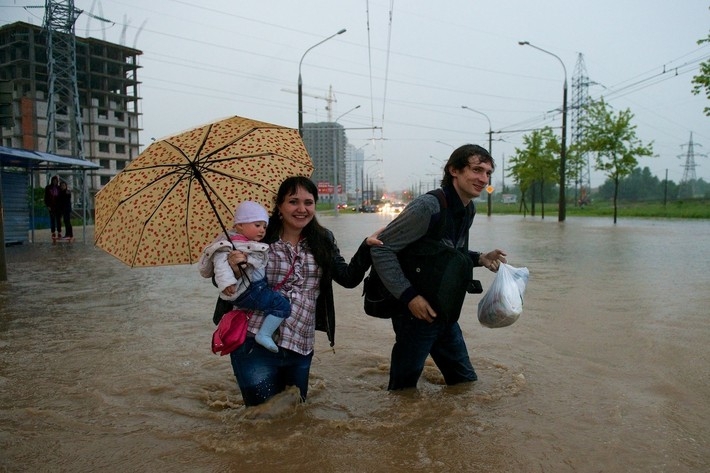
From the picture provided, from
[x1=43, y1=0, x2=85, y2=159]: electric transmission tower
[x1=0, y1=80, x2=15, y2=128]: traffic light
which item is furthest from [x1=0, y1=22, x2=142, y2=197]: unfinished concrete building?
[x1=0, y1=80, x2=15, y2=128]: traffic light

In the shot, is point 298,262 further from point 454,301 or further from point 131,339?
point 131,339

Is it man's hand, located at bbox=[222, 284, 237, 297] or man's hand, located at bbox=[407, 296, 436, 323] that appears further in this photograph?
man's hand, located at bbox=[407, 296, 436, 323]

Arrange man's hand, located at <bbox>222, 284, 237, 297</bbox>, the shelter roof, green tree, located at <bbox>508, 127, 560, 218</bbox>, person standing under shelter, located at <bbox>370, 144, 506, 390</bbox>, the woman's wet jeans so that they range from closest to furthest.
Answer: man's hand, located at <bbox>222, 284, 237, 297</bbox> < the woman's wet jeans < person standing under shelter, located at <bbox>370, 144, 506, 390</bbox> < the shelter roof < green tree, located at <bbox>508, 127, 560, 218</bbox>

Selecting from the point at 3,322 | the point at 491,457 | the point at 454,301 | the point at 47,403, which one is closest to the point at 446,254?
the point at 454,301

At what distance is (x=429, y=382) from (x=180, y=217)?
7.05 ft

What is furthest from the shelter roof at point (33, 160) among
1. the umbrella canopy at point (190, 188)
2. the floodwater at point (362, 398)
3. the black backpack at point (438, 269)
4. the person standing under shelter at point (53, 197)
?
the black backpack at point (438, 269)

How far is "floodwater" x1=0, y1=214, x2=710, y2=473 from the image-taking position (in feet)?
10.4

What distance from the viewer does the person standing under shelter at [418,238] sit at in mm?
3469

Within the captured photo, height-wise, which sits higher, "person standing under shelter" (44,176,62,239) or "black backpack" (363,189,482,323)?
"person standing under shelter" (44,176,62,239)

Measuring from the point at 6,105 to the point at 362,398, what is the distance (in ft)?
26.6

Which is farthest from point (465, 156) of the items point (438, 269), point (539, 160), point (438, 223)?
point (539, 160)

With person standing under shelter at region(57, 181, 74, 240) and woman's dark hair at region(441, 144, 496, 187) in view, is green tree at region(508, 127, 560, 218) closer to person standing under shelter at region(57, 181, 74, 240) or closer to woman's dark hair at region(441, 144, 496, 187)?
person standing under shelter at region(57, 181, 74, 240)

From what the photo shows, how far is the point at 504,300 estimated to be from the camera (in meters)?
3.73

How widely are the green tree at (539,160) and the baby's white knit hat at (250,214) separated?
4087cm
